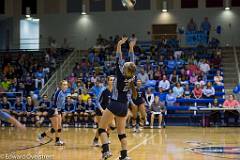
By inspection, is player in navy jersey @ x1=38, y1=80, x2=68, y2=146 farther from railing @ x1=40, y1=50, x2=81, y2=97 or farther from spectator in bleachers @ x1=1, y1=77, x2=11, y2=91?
spectator in bleachers @ x1=1, y1=77, x2=11, y2=91

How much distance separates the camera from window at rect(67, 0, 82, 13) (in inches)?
1336

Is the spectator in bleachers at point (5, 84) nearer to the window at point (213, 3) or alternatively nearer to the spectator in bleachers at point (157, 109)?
the spectator in bleachers at point (157, 109)

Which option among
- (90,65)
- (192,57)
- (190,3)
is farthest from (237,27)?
(90,65)

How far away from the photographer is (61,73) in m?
27.5

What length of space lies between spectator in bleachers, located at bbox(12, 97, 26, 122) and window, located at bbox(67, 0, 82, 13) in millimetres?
12882

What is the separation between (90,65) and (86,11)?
7580 mm

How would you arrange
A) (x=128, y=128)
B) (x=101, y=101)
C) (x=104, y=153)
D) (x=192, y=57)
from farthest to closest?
(x=192, y=57)
(x=128, y=128)
(x=101, y=101)
(x=104, y=153)

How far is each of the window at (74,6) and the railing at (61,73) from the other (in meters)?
4.07

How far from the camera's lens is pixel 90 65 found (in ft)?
90.0

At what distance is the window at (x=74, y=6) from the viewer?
33938 millimetres

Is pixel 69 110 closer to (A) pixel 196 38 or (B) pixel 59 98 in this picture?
(B) pixel 59 98

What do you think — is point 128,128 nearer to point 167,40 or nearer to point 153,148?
point 153,148

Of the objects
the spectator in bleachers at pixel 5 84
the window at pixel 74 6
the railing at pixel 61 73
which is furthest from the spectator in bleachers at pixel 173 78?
the window at pixel 74 6

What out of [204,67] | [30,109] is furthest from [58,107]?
[204,67]
